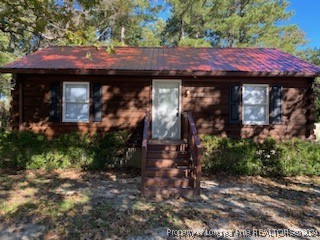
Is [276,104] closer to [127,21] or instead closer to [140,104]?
[140,104]

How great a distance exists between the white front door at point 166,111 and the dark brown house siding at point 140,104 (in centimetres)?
27

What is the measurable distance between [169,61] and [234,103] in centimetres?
281

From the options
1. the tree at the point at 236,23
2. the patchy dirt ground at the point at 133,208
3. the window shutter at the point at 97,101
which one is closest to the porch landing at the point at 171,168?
the patchy dirt ground at the point at 133,208

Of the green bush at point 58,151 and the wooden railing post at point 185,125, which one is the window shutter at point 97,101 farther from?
the wooden railing post at point 185,125

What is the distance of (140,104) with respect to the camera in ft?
34.8

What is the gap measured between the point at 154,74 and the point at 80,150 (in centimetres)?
330

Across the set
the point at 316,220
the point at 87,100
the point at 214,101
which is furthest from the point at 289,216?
the point at 87,100

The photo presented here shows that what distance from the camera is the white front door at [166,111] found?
10688 millimetres

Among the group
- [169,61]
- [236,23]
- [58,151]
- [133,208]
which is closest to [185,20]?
[236,23]

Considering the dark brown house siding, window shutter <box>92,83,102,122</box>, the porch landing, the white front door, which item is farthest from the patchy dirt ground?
the white front door

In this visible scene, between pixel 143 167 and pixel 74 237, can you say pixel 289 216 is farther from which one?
pixel 74 237

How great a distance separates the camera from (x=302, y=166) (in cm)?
918

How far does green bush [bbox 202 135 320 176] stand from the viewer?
916cm

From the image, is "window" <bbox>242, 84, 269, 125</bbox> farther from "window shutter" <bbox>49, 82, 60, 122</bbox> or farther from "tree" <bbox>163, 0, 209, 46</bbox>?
"tree" <bbox>163, 0, 209, 46</bbox>
